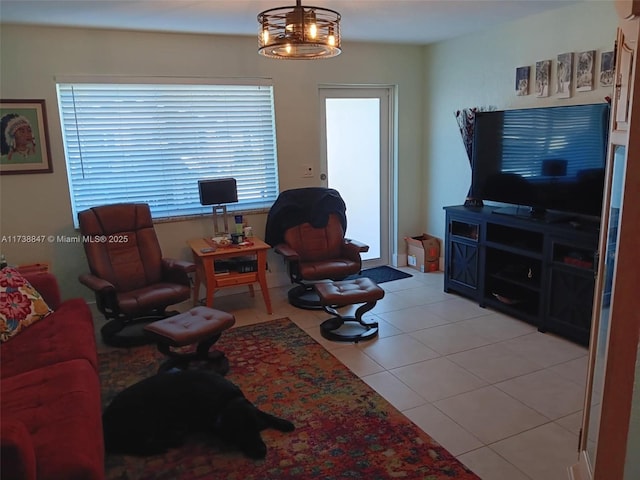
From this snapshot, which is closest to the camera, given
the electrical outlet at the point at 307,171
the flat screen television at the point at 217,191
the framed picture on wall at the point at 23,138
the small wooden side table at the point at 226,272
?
the framed picture on wall at the point at 23,138

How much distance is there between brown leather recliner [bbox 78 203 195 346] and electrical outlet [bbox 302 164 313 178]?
162 cm

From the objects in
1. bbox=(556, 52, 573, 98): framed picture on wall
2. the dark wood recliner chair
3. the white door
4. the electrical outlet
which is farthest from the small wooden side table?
bbox=(556, 52, 573, 98): framed picture on wall

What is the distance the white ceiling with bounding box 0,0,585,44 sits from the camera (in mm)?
3334

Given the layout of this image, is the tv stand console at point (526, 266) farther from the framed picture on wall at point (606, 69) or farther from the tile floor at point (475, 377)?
the framed picture on wall at point (606, 69)

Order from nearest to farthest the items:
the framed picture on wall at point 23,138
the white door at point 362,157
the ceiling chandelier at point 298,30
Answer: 1. the ceiling chandelier at point 298,30
2. the framed picture on wall at point 23,138
3. the white door at point 362,157

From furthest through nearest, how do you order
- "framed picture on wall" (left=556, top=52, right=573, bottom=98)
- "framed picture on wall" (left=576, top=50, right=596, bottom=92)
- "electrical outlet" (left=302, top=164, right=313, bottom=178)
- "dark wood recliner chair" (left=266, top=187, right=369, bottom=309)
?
"electrical outlet" (left=302, top=164, right=313, bottom=178), "dark wood recliner chair" (left=266, top=187, right=369, bottom=309), "framed picture on wall" (left=556, top=52, right=573, bottom=98), "framed picture on wall" (left=576, top=50, right=596, bottom=92)

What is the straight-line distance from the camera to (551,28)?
3922mm

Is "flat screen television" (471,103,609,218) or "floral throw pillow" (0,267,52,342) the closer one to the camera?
"floral throw pillow" (0,267,52,342)

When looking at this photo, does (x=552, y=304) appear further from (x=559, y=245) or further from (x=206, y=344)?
(x=206, y=344)

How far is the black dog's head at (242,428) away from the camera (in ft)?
7.78

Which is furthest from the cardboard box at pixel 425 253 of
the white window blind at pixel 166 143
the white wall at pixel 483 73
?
the white window blind at pixel 166 143

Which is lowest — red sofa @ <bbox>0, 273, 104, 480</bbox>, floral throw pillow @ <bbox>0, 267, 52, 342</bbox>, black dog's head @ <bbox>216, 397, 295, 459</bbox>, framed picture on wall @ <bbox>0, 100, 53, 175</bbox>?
black dog's head @ <bbox>216, 397, 295, 459</bbox>

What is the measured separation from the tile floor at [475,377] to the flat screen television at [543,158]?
1020mm

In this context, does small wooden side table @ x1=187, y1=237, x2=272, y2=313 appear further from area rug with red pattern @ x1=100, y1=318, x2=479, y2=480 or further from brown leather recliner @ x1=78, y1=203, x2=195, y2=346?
area rug with red pattern @ x1=100, y1=318, x2=479, y2=480
